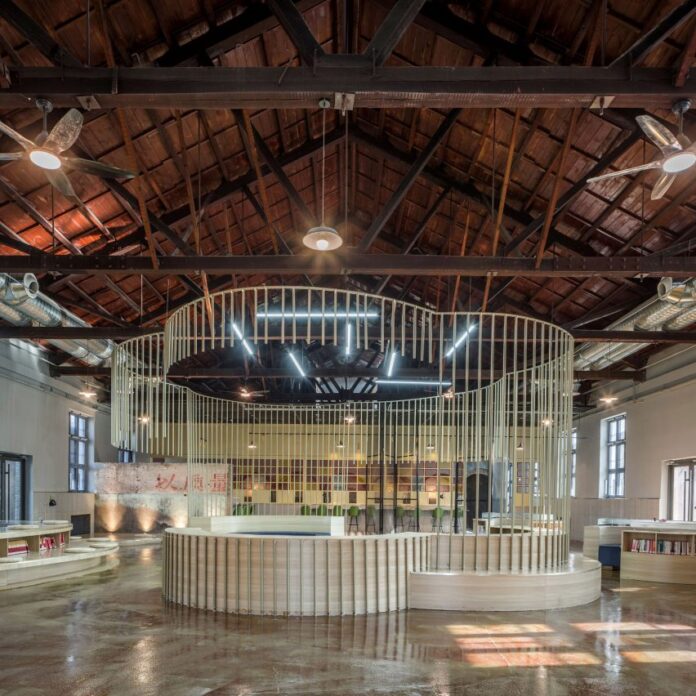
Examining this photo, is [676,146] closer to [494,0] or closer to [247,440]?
[494,0]

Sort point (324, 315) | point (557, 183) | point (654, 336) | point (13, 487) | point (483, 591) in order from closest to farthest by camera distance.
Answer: point (483, 591) → point (324, 315) → point (557, 183) → point (654, 336) → point (13, 487)

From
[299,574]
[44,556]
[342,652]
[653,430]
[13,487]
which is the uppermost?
[653,430]

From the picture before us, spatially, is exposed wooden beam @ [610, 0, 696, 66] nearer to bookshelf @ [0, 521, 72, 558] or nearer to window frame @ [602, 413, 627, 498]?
bookshelf @ [0, 521, 72, 558]

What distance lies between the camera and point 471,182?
12.4 meters

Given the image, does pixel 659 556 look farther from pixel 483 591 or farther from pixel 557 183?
pixel 557 183

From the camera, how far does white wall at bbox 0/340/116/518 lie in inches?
597

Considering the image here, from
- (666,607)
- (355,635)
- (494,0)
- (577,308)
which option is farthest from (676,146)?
(577,308)

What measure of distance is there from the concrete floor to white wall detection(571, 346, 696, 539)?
7.13 metres

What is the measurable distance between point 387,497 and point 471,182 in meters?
11.9

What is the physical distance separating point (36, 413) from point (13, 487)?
73.3 inches

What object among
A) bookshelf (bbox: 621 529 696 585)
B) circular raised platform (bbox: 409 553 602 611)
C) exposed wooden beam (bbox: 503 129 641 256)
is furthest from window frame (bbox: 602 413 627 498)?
circular raised platform (bbox: 409 553 602 611)

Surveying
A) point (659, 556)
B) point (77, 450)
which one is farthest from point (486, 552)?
point (77, 450)

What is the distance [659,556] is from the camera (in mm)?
11391

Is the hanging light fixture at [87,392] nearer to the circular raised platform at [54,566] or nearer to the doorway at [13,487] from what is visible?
the doorway at [13,487]
